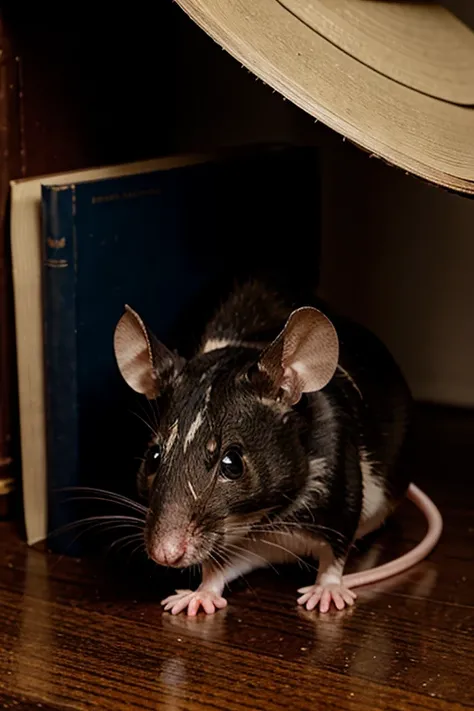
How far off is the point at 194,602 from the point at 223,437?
0.21m

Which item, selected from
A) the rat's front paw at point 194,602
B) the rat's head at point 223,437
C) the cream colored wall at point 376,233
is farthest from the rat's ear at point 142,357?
the cream colored wall at point 376,233

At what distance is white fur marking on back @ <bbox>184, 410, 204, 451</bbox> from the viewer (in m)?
1.35

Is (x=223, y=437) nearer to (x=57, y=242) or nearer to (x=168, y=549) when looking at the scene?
(x=168, y=549)

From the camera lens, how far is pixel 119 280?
1.62 metres

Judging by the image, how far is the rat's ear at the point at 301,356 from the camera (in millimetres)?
1358

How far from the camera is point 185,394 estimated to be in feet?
4.57

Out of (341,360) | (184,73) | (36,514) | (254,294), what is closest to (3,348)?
(36,514)

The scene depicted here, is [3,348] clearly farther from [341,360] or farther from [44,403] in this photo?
[341,360]

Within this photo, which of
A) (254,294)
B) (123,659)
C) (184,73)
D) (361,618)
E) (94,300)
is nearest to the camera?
(123,659)

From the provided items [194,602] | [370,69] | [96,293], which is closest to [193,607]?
[194,602]

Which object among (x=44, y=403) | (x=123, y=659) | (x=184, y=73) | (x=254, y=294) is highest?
(x=184, y=73)

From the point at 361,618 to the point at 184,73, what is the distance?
3.72 ft

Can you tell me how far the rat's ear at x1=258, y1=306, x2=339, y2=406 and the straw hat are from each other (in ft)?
0.64

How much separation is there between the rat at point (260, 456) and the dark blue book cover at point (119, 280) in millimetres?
124
